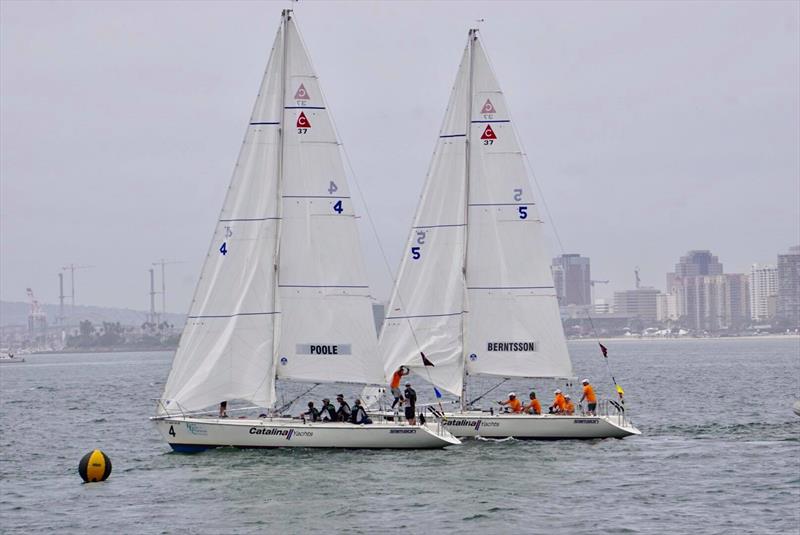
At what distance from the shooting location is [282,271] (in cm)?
3953

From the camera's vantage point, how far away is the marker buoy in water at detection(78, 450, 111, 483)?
1409 inches

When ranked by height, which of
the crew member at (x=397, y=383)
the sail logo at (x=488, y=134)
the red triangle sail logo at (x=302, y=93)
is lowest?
the crew member at (x=397, y=383)

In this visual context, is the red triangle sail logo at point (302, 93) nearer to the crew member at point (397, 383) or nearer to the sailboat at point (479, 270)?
the sailboat at point (479, 270)

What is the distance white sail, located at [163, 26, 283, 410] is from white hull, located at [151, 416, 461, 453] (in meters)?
1.08

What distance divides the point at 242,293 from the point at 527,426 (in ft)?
30.9

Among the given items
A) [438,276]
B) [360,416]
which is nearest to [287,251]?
[360,416]

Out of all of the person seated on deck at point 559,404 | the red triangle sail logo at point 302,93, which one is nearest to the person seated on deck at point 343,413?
the person seated on deck at point 559,404

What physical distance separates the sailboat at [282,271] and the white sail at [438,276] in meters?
3.69

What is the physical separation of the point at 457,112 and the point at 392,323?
7.12 m

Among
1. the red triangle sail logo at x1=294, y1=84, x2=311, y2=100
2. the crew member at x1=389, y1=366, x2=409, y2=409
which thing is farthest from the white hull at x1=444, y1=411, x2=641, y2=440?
the red triangle sail logo at x1=294, y1=84, x2=311, y2=100

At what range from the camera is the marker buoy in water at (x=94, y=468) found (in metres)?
35.8

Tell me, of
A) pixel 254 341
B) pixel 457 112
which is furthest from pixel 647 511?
pixel 457 112

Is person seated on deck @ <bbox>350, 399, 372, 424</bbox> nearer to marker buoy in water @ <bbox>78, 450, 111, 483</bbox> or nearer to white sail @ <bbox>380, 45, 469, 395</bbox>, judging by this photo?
white sail @ <bbox>380, 45, 469, 395</bbox>

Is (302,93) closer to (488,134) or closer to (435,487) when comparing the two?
(488,134)
